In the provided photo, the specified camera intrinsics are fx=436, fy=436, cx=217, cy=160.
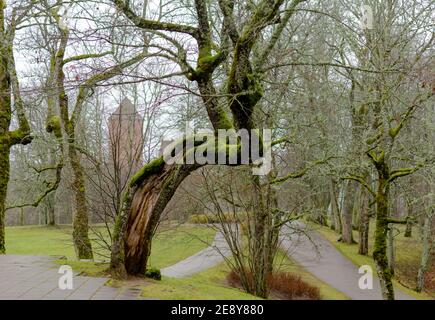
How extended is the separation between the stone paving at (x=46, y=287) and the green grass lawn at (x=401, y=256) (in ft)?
35.8

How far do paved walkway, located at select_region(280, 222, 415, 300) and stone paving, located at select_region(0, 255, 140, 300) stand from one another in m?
7.17

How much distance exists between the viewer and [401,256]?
22.4 m

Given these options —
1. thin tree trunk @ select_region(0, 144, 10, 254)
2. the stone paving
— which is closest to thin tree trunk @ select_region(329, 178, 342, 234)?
thin tree trunk @ select_region(0, 144, 10, 254)

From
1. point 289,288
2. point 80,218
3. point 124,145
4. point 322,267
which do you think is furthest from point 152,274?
point 322,267

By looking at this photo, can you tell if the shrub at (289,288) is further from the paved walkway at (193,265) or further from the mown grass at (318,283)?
the paved walkway at (193,265)

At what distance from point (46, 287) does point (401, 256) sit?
20.6 metres

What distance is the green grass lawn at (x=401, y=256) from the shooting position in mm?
16761

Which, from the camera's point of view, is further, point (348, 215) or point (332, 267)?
point (348, 215)

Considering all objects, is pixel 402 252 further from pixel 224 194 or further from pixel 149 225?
pixel 149 225

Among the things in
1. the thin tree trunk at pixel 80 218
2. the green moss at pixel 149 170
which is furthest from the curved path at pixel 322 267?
the green moss at pixel 149 170

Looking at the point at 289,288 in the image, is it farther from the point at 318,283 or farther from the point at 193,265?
the point at 193,265
